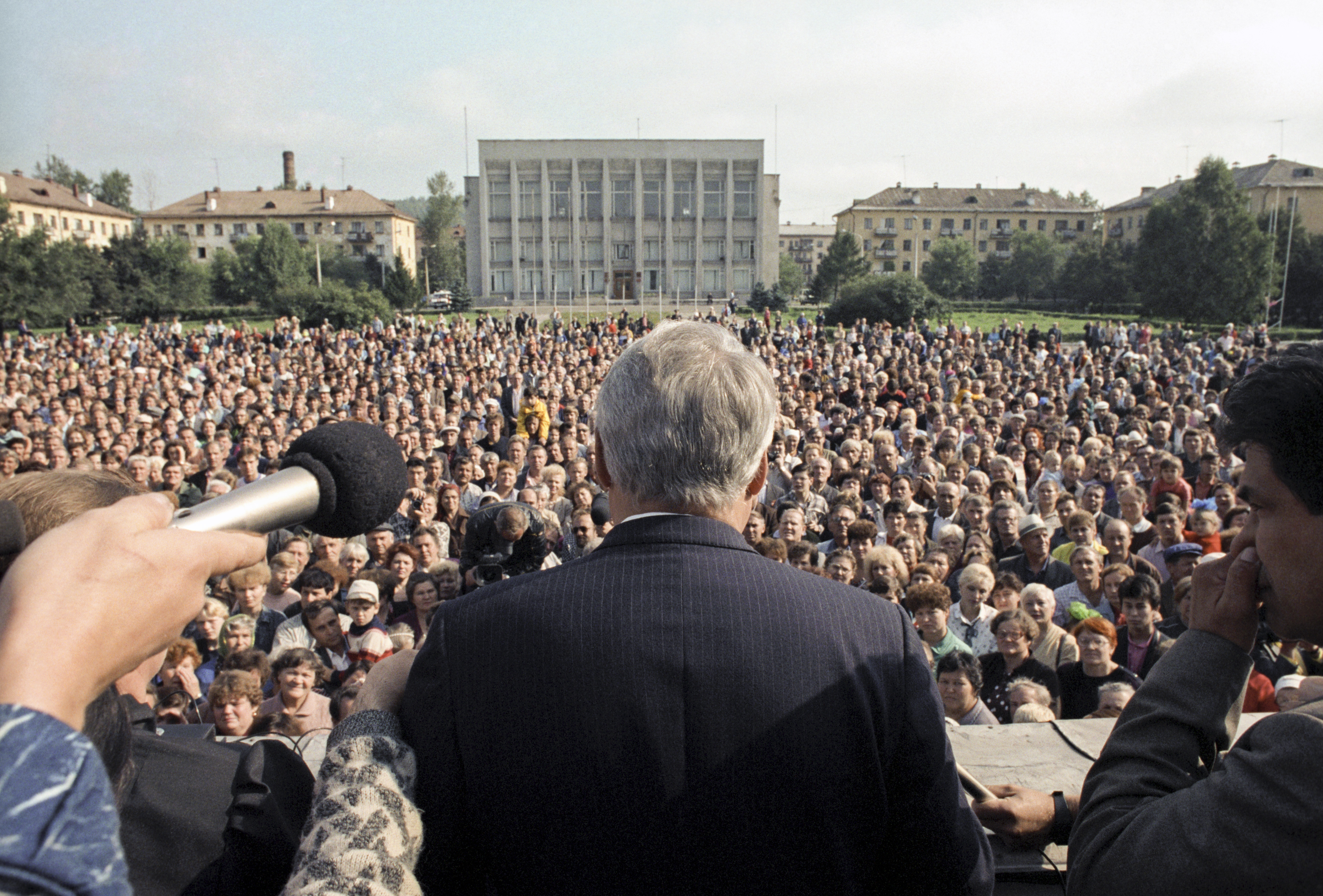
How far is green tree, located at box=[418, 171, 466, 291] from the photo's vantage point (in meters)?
87.9

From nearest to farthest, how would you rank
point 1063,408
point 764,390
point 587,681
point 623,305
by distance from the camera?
point 587,681
point 764,390
point 1063,408
point 623,305

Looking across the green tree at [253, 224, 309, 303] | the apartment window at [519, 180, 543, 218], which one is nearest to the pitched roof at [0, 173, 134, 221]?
the green tree at [253, 224, 309, 303]

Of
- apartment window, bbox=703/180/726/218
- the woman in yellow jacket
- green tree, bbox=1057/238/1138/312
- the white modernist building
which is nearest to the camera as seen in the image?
the woman in yellow jacket

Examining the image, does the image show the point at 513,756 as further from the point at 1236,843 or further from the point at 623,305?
the point at 623,305

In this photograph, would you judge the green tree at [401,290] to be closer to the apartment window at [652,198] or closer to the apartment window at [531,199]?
the apartment window at [531,199]

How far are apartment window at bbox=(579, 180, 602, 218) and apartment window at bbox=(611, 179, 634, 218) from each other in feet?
3.14

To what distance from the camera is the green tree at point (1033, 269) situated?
3031 inches

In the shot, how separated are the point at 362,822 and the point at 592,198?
67350 mm

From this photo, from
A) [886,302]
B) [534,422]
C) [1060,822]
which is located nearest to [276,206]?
[886,302]

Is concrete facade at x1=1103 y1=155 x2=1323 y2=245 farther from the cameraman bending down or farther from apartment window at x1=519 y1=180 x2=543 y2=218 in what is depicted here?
the cameraman bending down

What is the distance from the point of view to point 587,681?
1.33 metres

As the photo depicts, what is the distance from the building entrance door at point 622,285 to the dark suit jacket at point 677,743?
2555 inches

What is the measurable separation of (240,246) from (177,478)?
215 feet

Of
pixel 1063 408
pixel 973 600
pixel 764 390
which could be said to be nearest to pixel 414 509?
pixel 973 600
